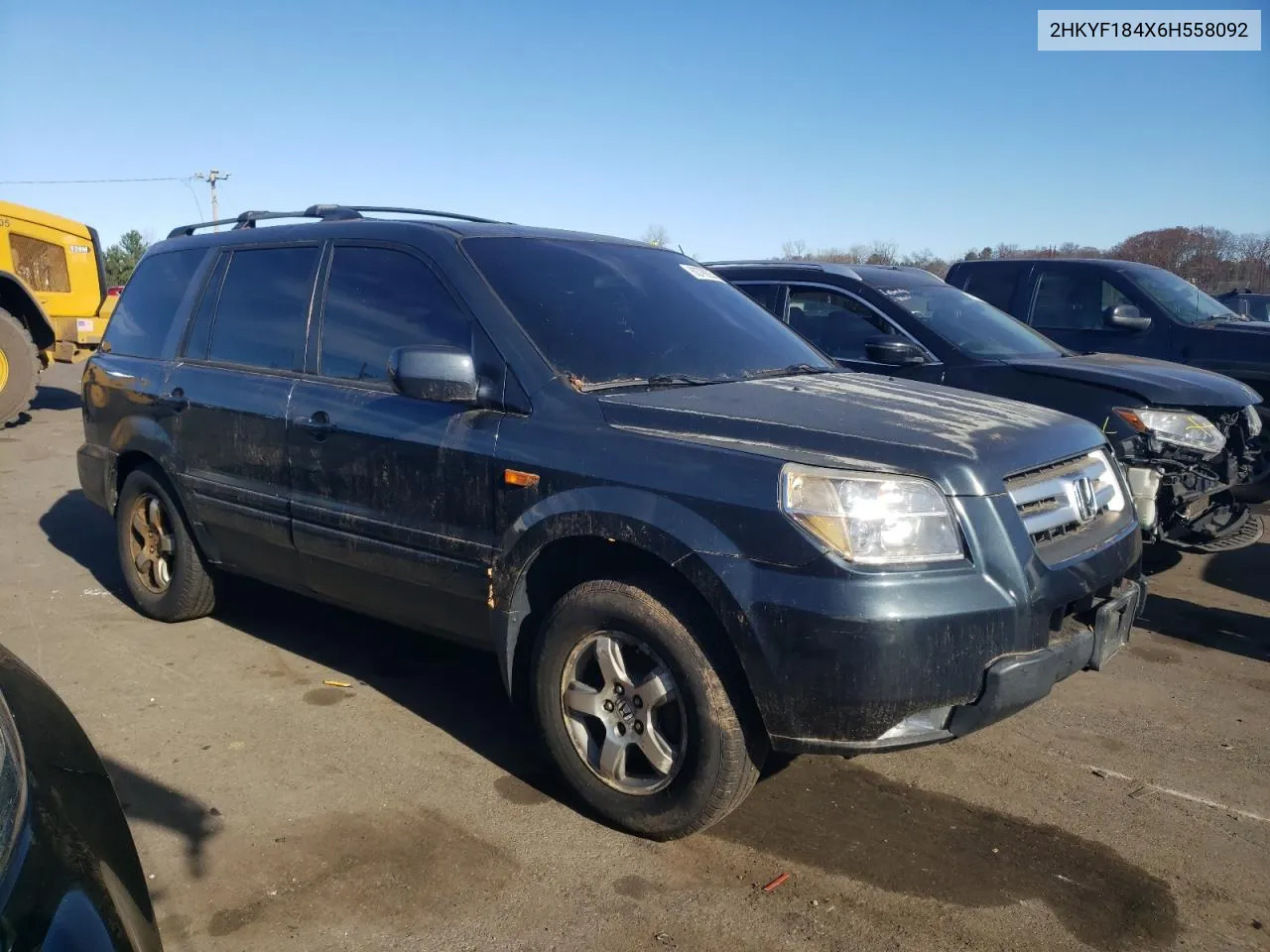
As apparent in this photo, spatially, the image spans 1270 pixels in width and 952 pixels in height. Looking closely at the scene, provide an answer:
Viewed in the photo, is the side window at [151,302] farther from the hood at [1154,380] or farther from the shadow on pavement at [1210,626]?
the shadow on pavement at [1210,626]

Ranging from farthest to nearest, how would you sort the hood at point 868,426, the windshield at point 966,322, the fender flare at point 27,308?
the fender flare at point 27,308 < the windshield at point 966,322 < the hood at point 868,426

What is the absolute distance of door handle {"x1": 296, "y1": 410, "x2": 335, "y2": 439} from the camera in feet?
13.5

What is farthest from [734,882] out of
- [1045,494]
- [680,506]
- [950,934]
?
[1045,494]

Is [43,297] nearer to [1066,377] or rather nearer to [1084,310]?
[1084,310]

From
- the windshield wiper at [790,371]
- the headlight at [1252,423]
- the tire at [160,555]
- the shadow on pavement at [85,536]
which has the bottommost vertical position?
the shadow on pavement at [85,536]

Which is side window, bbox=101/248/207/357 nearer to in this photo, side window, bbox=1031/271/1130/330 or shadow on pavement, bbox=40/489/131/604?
shadow on pavement, bbox=40/489/131/604

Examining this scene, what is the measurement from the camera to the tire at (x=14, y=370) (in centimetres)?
1196

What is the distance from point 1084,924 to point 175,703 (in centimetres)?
351

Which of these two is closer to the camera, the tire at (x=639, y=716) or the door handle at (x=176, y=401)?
the tire at (x=639, y=716)

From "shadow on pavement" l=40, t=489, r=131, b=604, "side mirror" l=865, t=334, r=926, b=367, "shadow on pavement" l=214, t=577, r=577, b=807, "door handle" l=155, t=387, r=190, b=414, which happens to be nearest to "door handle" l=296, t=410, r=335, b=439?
"door handle" l=155, t=387, r=190, b=414

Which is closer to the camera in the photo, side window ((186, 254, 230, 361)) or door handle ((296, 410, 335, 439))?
door handle ((296, 410, 335, 439))

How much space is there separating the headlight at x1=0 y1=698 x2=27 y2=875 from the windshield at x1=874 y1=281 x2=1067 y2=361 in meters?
5.70

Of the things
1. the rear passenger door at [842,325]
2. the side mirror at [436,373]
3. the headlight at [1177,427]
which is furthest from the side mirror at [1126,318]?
the side mirror at [436,373]

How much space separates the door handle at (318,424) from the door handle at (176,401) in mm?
1001
